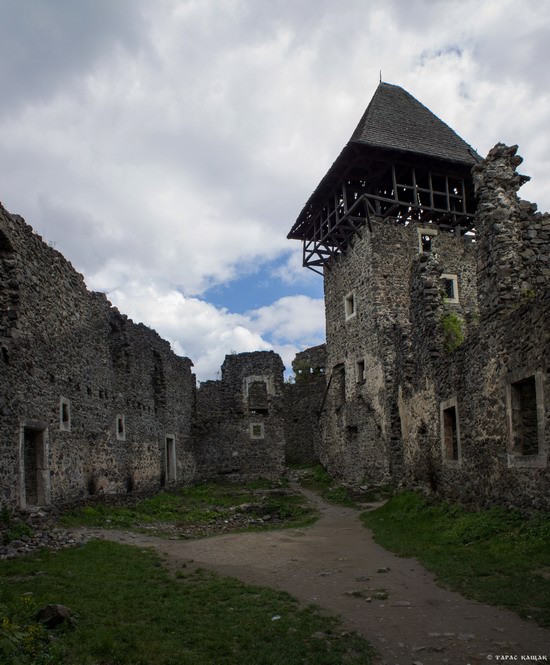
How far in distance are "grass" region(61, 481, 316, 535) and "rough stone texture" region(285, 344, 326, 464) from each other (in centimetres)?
947

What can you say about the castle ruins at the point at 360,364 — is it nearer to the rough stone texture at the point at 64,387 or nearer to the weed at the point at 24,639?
the rough stone texture at the point at 64,387

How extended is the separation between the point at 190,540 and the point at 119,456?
19.1ft

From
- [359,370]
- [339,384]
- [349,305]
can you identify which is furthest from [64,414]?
[339,384]

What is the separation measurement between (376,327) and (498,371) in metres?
11.9

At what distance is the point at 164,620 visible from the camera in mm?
6176

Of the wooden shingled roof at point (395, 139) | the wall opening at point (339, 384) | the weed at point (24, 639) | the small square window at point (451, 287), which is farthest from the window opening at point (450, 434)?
the wooden shingled roof at point (395, 139)

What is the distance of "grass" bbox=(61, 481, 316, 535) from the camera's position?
548 inches

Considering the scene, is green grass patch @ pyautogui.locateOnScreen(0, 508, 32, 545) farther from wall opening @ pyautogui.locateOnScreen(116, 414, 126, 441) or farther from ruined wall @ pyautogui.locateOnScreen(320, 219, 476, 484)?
ruined wall @ pyautogui.locateOnScreen(320, 219, 476, 484)

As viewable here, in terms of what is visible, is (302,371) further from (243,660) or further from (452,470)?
(243,660)

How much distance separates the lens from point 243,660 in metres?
5.05

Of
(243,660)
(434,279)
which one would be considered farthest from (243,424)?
(243,660)

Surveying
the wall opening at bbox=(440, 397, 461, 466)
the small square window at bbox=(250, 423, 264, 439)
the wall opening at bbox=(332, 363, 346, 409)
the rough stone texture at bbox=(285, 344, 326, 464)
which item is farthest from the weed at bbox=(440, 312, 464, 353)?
the rough stone texture at bbox=(285, 344, 326, 464)

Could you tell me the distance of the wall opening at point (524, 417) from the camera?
33.6 ft

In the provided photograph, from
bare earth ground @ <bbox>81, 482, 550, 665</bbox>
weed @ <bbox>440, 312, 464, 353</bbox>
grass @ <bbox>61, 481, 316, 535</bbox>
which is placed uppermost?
weed @ <bbox>440, 312, 464, 353</bbox>
